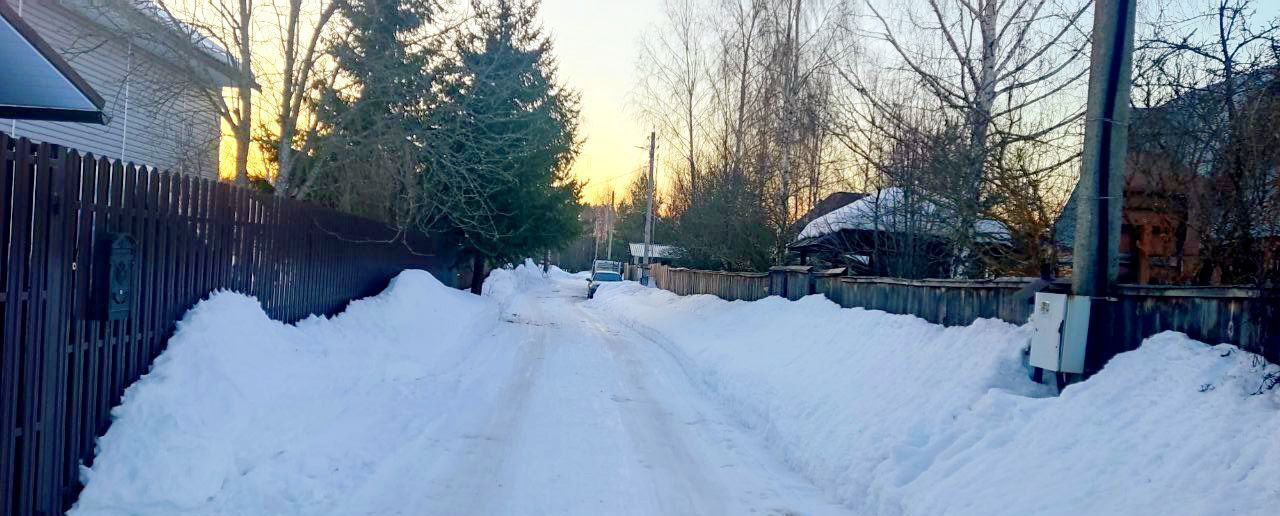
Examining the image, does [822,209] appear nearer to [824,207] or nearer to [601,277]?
[824,207]

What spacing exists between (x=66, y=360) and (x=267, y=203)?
15.1ft

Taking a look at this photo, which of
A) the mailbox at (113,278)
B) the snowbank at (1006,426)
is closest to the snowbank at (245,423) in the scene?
the mailbox at (113,278)

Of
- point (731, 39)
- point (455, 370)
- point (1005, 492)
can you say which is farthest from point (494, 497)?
point (731, 39)

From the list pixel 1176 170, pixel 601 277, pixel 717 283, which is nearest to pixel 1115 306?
pixel 1176 170

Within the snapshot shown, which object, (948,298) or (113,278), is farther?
(948,298)

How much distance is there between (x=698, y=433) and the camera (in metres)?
8.70

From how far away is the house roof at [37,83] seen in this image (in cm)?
528

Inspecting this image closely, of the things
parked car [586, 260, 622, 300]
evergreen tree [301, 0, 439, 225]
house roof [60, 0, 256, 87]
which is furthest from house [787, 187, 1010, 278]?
parked car [586, 260, 622, 300]

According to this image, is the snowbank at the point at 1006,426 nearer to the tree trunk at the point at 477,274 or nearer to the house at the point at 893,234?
the house at the point at 893,234

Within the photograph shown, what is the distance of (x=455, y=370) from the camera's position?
12.3 metres

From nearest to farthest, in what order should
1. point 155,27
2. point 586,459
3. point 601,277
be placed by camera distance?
1. point 586,459
2. point 155,27
3. point 601,277

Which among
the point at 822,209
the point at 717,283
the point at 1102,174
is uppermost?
the point at 822,209

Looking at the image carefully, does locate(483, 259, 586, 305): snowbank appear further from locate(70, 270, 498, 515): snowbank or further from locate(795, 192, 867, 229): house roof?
locate(70, 270, 498, 515): snowbank

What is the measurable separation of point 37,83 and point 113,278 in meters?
1.62
